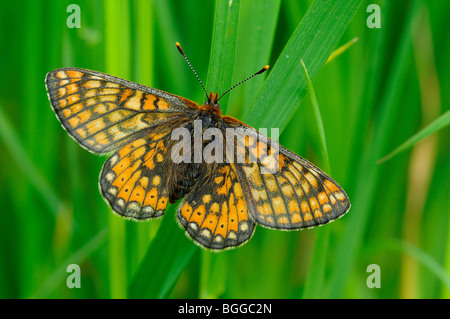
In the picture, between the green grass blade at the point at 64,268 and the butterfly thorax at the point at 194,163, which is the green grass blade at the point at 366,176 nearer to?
the butterfly thorax at the point at 194,163

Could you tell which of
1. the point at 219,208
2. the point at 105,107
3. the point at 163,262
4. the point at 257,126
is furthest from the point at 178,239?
the point at 105,107

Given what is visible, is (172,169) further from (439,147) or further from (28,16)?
(439,147)

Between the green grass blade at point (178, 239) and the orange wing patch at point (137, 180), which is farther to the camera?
the orange wing patch at point (137, 180)

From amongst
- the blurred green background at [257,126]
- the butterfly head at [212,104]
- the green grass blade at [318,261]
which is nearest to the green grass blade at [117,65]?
the blurred green background at [257,126]

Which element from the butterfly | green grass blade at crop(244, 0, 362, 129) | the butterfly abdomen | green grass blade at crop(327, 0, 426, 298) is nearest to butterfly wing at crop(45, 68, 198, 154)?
the butterfly

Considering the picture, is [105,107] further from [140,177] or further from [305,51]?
[305,51]

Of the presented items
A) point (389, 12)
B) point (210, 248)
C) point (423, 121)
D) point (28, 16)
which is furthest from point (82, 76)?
point (423, 121)

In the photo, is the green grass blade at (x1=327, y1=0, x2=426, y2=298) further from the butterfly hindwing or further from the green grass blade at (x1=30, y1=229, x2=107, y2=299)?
the green grass blade at (x1=30, y1=229, x2=107, y2=299)
